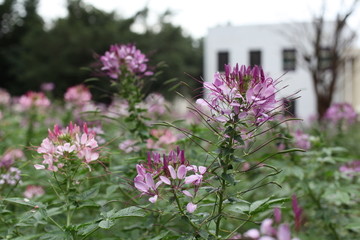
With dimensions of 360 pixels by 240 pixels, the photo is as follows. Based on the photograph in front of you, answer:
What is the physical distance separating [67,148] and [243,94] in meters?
0.54

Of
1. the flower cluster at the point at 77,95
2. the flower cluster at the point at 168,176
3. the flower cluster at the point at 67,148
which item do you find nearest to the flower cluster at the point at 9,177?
the flower cluster at the point at 67,148

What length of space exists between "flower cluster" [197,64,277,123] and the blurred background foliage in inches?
728

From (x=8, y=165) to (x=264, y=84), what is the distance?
116cm

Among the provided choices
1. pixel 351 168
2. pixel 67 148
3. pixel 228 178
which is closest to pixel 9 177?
pixel 67 148

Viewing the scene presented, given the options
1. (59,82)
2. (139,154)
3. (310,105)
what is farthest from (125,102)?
(59,82)

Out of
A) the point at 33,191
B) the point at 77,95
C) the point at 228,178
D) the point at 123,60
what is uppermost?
the point at 123,60

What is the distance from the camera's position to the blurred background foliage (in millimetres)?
22312

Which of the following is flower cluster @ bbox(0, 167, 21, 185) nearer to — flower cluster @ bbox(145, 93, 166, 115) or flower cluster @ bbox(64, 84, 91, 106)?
flower cluster @ bbox(145, 93, 166, 115)

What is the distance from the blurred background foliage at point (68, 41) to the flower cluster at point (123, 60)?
17.7 meters

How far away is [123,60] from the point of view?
1.96 m

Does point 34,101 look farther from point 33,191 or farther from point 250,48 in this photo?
point 250,48

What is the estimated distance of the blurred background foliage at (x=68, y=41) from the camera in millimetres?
22312

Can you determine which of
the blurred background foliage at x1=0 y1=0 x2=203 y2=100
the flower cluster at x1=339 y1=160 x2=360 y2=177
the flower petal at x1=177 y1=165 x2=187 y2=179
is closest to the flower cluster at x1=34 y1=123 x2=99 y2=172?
the flower petal at x1=177 y1=165 x2=187 y2=179

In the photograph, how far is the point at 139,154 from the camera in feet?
6.75
